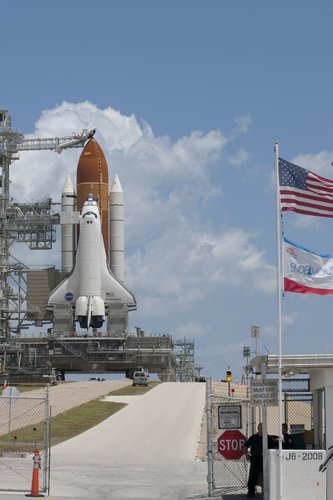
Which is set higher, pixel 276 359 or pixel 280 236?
pixel 280 236

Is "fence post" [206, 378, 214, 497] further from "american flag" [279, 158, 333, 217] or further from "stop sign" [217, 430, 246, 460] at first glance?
"american flag" [279, 158, 333, 217]

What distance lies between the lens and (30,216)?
105 metres

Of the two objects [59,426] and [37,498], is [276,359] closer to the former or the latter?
[37,498]

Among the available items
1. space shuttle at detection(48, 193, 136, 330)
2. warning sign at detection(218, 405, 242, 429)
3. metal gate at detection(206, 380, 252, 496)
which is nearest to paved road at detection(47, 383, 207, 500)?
metal gate at detection(206, 380, 252, 496)

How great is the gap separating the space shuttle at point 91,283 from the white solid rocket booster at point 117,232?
929 millimetres

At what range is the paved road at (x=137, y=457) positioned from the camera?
25.8m

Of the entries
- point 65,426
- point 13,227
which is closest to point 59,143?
point 13,227

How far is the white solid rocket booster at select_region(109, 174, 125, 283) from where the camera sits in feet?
327

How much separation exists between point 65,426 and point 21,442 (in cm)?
777

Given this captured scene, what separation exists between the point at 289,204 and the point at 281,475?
5.53 meters

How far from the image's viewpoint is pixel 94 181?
100 m

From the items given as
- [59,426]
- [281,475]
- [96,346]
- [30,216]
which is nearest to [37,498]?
[281,475]

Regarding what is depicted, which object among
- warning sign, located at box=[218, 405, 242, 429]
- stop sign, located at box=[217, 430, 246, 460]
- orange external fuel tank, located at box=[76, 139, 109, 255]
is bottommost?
stop sign, located at box=[217, 430, 246, 460]

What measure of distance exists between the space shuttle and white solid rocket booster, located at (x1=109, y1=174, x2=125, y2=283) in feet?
3.05
